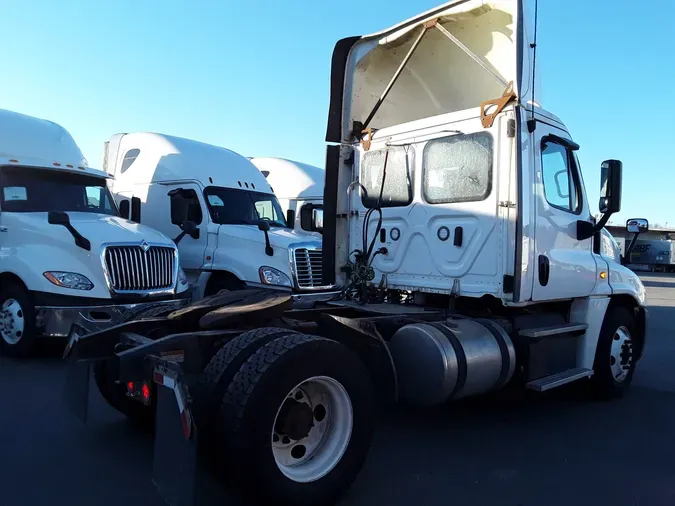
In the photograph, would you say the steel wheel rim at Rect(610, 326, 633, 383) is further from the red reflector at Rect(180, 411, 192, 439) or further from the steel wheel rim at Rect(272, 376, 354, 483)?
the red reflector at Rect(180, 411, 192, 439)

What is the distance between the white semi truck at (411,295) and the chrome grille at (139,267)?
2778 mm

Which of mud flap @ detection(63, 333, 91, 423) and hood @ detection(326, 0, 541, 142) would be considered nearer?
mud flap @ detection(63, 333, 91, 423)

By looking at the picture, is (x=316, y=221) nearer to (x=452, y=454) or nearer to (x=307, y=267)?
(x=307, y=267)

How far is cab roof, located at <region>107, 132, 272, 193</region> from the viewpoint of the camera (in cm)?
1050

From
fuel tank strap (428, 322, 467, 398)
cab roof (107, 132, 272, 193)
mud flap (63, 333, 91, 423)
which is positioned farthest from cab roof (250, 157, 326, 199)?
mud flap (63, 333, 91, 423)

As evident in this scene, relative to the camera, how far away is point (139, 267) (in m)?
7.75

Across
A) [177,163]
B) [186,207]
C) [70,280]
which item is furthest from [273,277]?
[70,280]

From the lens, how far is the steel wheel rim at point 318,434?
340cm

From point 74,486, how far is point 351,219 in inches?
146

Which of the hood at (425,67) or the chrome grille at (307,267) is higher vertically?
the hood at (425,67)

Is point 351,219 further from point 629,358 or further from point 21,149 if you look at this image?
point 21,149

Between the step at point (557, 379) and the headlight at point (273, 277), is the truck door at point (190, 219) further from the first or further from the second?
the step at point (557, 379)

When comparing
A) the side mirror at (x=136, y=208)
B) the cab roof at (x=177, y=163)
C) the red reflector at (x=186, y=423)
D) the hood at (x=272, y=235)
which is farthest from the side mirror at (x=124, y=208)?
the red reflector at (x=186, y=423)

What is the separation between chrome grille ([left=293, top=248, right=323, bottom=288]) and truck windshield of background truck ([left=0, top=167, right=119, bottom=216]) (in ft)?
9.69
